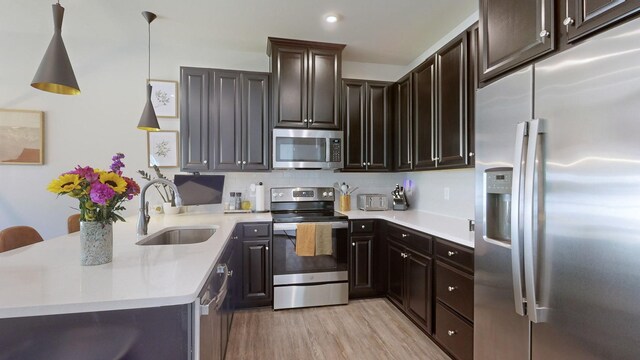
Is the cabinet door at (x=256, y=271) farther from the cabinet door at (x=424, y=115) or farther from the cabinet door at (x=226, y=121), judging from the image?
the cabinet door at (x=424, y=115)

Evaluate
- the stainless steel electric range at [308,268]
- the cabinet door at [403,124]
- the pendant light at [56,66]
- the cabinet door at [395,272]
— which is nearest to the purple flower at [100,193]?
the pendant light at [56,66]

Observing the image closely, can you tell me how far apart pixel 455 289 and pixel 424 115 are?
1575 millimetres

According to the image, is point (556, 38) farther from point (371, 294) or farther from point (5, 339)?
point (371, 294)

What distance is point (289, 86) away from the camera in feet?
10.2

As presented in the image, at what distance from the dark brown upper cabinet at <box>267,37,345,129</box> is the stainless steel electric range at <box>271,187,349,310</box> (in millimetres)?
1040

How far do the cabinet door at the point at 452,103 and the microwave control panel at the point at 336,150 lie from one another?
104cm

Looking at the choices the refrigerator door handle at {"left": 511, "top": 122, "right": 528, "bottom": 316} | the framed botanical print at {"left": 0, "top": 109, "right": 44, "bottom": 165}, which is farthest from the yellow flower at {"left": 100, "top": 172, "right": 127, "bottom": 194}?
the framed botanical print at {"left": 0, "top": 109, "right": 44, "bottom": 165}

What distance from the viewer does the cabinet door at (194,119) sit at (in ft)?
9.93

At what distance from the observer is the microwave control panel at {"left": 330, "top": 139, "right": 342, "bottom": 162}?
3.17 m

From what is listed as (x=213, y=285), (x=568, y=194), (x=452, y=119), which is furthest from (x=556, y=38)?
(x=213, y=285)

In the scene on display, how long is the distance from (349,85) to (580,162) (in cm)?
257

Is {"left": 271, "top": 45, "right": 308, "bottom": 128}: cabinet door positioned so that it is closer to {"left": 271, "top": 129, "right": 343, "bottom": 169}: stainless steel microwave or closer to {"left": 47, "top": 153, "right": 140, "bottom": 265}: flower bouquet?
{"left": 271, "top": 129, "right": 343, "bottom": 169}: stainless steel microwave

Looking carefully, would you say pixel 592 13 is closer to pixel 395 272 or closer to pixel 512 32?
pixel 512 32

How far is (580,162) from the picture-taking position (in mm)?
1058
